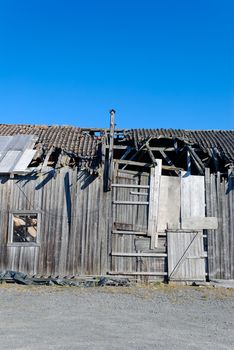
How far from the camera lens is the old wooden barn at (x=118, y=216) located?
14.3 meters

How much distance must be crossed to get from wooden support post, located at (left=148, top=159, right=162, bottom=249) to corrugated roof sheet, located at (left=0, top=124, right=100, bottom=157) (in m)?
2.67

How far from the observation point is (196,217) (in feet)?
47.7

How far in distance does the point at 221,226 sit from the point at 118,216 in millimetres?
3917

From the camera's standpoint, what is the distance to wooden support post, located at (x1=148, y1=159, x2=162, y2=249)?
14.3m

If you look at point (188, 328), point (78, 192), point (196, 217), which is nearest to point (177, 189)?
point (196, 217)

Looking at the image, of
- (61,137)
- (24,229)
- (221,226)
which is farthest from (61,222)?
(221,226)

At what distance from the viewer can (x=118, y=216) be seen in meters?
14.6

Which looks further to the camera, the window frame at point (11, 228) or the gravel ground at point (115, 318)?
the window frame at point (11, 228)

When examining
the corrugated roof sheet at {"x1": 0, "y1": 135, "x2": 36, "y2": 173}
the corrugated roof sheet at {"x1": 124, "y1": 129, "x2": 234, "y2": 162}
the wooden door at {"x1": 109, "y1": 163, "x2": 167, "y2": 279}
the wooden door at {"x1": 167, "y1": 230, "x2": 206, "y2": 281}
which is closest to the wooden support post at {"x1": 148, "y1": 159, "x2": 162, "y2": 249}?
the wooden door at {"x1": 109, "y1": 163, "x2": 167, "y2": 279}

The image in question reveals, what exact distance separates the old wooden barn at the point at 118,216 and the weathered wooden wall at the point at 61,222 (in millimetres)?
36

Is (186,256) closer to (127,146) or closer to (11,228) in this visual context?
(127,146)

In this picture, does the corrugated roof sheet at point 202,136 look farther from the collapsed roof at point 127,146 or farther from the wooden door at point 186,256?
the wooden door at point 186,256

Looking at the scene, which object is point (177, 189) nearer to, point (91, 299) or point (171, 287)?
point (171, 287)

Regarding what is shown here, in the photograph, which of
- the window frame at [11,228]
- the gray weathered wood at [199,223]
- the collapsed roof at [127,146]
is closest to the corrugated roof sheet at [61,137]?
the collapsed roof at [127,146]
